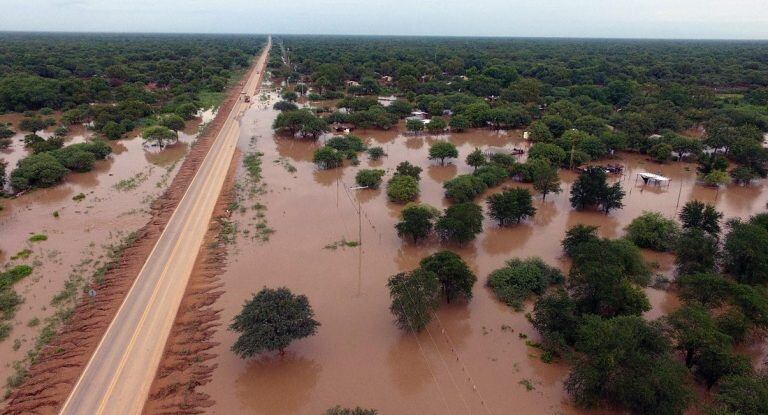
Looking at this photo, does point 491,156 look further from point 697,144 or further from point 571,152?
point 697,144

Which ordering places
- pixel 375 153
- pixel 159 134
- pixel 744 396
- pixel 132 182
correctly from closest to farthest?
pixel 744 396, pixel 132 182, pixel 375 153, pixel 159 134

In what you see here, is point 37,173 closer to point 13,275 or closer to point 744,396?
point 13,275

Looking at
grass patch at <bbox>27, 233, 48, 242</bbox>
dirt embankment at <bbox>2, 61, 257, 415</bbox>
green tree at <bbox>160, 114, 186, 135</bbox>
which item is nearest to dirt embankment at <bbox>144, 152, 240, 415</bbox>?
dirt embankment at <bbox>2, 61, 257, 415</bbox>

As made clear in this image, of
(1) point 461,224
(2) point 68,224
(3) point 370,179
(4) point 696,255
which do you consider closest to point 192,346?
(1) point 461,224

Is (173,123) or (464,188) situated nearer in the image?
(464,188)

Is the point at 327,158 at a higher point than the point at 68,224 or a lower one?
higher

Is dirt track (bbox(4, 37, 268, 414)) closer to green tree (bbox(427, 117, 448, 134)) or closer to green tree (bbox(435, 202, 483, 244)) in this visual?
green tree (bbox(435, 202, 483, 244))

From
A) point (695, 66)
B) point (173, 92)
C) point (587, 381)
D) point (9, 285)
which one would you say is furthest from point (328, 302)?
point (695, 66)
